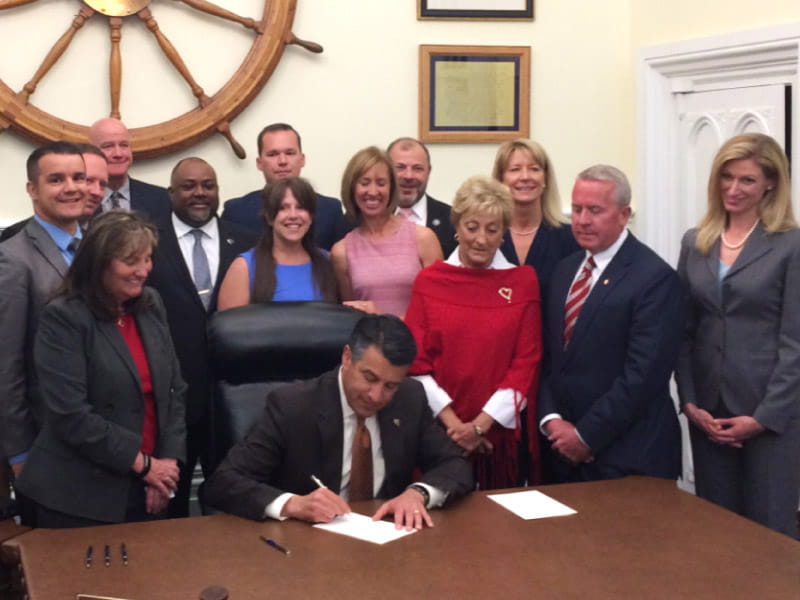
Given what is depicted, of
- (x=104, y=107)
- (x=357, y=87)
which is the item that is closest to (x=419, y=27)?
(x=357, y=87)

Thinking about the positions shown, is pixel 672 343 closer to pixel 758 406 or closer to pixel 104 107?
pixel 758 406

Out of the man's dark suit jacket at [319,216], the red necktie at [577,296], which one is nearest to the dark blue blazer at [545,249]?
the red necktie at [577,296]

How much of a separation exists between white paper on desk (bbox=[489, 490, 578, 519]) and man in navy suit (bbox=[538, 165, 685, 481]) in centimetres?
42

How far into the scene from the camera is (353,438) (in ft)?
7.50

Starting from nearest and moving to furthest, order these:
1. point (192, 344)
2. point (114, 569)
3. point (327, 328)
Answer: point (114, 569) < point (327, 328) < point (192, 344)

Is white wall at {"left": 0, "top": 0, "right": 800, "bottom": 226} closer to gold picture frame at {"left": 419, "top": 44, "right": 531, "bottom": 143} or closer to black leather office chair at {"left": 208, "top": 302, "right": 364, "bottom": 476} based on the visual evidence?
gold picture frame at {"left": 419, "top": 44, "right": 531, "bottom": 143}

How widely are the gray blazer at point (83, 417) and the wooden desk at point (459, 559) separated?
0.32 meters

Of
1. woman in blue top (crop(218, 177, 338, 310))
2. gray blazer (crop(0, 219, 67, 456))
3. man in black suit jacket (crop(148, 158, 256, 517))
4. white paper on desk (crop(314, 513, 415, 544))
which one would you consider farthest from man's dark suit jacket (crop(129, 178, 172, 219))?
white paper on desk (crop(314, 513, 415, 544))

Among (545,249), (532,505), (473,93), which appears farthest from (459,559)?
(473,93)

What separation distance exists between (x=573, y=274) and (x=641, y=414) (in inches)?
15.7

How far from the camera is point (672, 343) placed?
2576mm

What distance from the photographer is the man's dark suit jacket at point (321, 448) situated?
220 centimetres

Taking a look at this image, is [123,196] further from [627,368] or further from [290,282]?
[627,368]

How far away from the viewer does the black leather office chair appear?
93.9 inches
